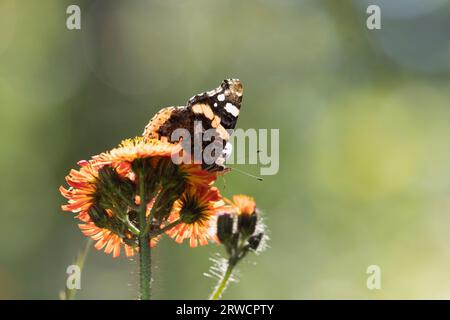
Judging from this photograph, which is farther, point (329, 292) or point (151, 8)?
point (151, 8)

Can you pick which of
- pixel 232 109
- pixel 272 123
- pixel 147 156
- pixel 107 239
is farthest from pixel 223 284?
pixel 272 123

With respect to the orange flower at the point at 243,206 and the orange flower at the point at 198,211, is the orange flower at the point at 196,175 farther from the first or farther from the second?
the orange flower at the point at 243,206

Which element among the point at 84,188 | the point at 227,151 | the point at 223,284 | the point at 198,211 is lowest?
the point at 223,284

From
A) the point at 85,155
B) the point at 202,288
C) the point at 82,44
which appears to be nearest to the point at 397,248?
the point at 202,288

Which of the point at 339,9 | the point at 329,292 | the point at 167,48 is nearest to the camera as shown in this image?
the point at 329,292

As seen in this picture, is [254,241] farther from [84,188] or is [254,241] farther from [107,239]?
[84,188]
